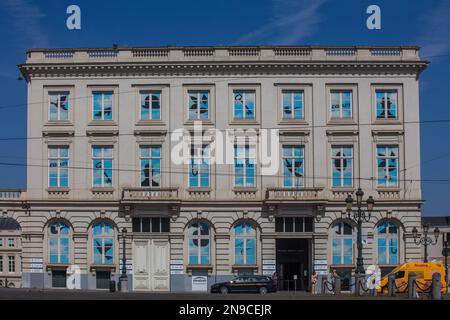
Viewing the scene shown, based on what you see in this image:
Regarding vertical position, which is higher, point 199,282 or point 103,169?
point 103,169

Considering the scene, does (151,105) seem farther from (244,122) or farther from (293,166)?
(293,166)

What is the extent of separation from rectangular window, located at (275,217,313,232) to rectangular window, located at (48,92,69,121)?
1757 cm

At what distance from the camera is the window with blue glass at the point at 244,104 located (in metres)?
66.0

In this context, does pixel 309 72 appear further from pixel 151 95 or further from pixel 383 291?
pixel 383 291

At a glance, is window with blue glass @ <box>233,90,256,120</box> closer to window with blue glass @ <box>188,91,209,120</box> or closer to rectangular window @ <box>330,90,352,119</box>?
window with blue glass @ <box>188,91,209,120</box>

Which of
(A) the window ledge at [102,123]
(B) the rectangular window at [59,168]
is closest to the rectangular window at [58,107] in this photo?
(A) the window ledge at [102,123]

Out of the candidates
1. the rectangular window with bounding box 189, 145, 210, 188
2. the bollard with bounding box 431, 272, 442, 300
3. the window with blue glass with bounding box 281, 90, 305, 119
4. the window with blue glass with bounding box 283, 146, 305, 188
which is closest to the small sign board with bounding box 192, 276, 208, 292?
the rectangular window with bounding box 189, 145, 210, 188

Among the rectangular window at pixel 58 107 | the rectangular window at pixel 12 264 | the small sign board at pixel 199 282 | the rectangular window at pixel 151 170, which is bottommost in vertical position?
the rectangular window at pixel 12 264

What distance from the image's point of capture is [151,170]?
65.7m

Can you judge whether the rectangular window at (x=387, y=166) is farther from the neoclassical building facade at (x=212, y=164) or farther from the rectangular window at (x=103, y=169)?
the rectangular window at (x=103, y=169)

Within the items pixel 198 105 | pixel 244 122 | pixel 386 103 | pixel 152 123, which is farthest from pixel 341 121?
pixel 152 123

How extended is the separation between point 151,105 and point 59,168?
824 cm

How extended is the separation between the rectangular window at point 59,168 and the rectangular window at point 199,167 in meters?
9.24
